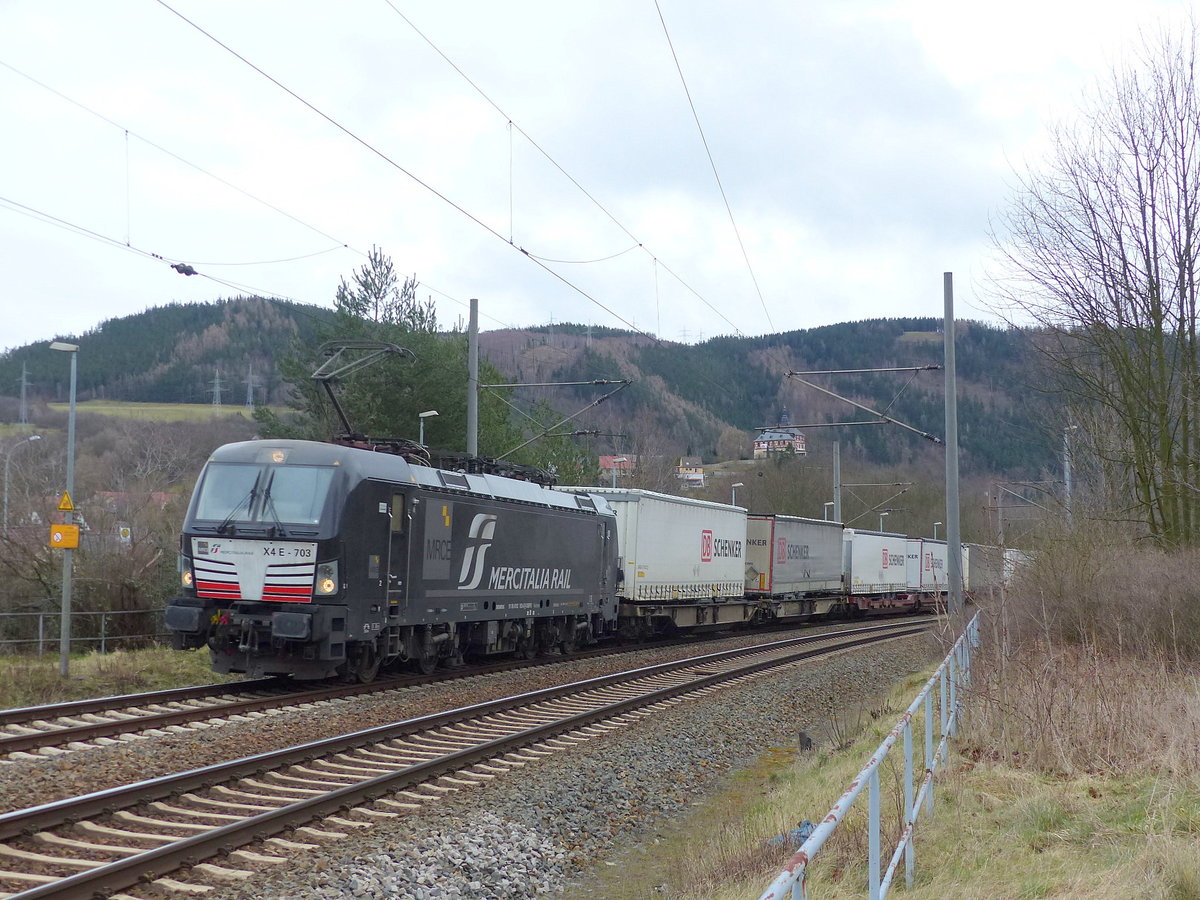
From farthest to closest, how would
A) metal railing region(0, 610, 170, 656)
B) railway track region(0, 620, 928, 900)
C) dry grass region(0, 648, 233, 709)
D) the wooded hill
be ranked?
the wooded hill → metal railing region(0, 610, 170, 656) → dry grass region(0, 648, 233, 709) → railway track region(0, 620, 928, 900)

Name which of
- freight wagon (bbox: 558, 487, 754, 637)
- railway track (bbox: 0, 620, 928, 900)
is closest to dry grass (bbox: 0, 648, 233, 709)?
railway track (bbox: 0, 620, 928, 900)

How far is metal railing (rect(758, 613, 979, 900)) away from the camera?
328cm

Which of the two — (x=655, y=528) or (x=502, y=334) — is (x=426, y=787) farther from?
(x=502, y=334)

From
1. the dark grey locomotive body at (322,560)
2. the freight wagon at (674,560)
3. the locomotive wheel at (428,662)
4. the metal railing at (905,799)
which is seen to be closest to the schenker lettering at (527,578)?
the dark grey locomotive body at (322,560)

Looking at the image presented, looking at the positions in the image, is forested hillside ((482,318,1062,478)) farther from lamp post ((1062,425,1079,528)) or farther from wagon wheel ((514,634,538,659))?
wagon wheel ((514,634,538,659))

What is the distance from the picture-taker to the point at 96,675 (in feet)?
56.8

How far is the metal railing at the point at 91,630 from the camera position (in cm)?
2300

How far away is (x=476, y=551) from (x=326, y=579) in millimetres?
4099

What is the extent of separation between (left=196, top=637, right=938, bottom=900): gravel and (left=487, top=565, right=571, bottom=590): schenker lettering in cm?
406

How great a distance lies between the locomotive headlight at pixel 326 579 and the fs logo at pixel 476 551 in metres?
3.54

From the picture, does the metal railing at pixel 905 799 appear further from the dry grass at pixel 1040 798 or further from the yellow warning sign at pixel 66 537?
the yellow warning sign at pixel 66 537

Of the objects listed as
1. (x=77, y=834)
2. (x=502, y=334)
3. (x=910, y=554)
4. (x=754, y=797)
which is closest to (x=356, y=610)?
(x=754, y=797)

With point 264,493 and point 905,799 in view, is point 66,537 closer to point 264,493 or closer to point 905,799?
point 264,493

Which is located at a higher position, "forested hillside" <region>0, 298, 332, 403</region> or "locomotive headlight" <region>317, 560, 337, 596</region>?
"forested hillside" <region>0, 298, 332, 403</region>
